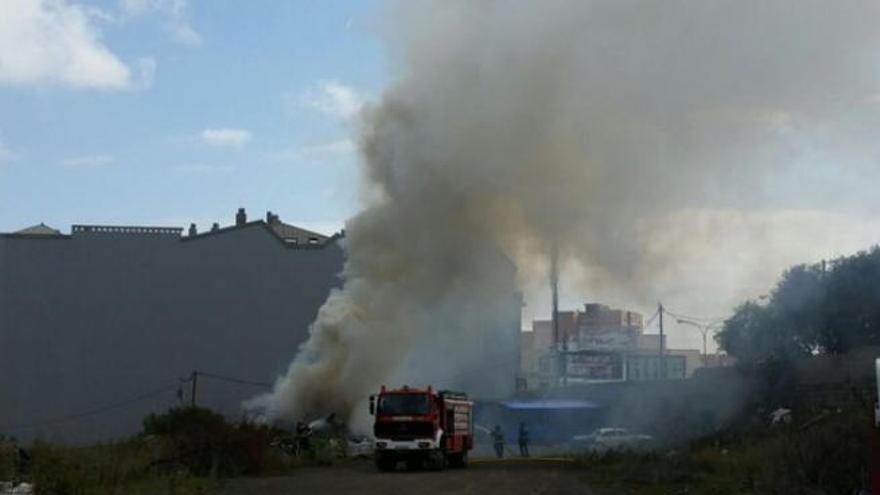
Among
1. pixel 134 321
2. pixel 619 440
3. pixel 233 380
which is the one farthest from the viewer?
pixel 233 380

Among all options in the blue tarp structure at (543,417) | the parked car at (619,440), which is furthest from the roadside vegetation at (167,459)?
the blue tarp structure at (543,417)

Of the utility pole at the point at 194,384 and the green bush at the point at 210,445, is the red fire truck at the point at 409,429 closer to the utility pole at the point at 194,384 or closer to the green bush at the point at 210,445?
the green bush at the point at 210,445

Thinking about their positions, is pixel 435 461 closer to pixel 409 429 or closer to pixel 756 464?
pixel 409 429

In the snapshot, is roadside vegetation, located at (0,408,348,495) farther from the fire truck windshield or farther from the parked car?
the parked car

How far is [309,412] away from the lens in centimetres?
6438

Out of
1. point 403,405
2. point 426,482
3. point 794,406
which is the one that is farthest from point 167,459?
point 794,406

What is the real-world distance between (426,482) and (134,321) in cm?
5000

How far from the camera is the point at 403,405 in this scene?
40.5 metres

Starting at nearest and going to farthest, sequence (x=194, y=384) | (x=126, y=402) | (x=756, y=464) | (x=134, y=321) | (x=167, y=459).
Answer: (x=756, y=464)
(x=167, y=459)
(x=194, y=384)
(x=126, y=402)
(x=134, y=321)

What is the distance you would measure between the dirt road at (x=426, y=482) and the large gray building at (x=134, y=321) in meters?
38.3

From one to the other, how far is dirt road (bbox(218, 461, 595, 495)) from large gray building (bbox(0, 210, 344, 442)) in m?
38.3

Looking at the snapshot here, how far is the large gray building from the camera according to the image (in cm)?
7738

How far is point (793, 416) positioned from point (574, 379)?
67048 mm

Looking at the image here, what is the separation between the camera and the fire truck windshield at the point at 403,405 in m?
40.3
